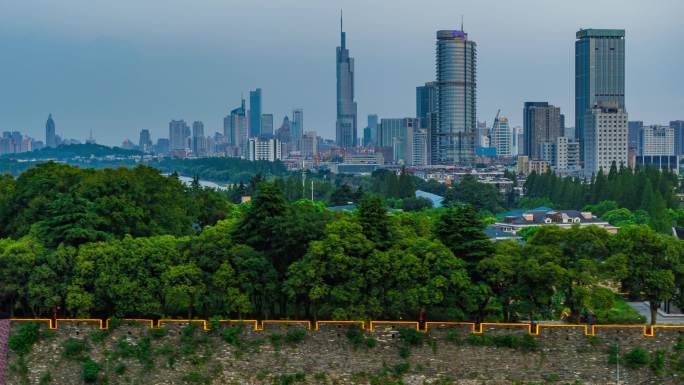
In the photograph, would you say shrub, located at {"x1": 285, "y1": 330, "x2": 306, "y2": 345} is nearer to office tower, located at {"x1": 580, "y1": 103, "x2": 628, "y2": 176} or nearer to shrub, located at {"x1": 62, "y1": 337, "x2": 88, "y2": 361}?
shrub, located at {"x1": 62, "y1": 337, "x2": 88, "y2": 361}

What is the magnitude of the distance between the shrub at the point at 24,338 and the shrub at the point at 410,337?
7422 mm

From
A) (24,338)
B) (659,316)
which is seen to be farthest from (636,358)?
(24,338)

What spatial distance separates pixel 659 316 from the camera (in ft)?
78.6

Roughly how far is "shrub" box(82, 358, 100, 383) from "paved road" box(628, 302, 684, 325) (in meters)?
12.0

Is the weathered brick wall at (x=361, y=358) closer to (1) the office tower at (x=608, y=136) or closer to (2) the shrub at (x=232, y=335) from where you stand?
(2) the shrub at (x=232, y=335)

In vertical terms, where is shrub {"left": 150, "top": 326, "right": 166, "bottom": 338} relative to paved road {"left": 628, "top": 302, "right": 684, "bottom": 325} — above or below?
above

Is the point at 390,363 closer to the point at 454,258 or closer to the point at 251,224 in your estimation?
the point at 454,258

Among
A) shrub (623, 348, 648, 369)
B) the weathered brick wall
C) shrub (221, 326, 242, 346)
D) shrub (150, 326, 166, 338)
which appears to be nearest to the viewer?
shrub (623, 348, 648, 369)

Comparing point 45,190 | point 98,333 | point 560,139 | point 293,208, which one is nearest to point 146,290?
point 98,333

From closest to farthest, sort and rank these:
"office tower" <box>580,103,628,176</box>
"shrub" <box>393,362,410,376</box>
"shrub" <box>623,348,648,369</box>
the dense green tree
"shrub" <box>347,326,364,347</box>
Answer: "shrub" <box>623,348,648,369</box> < "shrub" <box>393,362,410,376</box> < "shrub" <box>347,326,364,347</box> < the dense green tree < "office tower" <box>580,103,628,176</box>

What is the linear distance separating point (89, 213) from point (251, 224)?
414 centimetres

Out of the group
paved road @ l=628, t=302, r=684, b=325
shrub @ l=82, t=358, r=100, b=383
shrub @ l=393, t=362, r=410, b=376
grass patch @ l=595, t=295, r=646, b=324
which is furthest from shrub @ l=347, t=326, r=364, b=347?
paved road @ l=628, t=302, r=684, b=325

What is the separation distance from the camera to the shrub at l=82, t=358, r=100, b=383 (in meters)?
20.6

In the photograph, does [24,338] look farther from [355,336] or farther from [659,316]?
[659,316]
